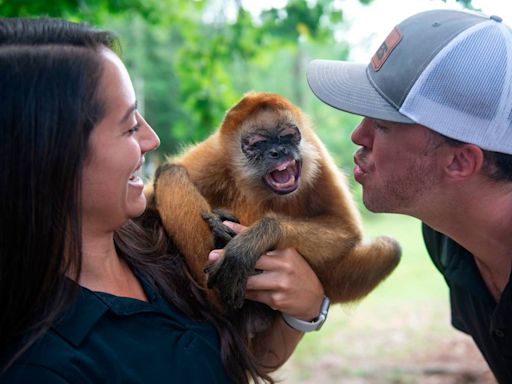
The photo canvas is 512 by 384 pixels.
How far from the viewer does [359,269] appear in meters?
3.95

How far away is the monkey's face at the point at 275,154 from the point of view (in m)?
4.16

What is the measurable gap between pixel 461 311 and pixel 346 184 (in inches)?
48.0

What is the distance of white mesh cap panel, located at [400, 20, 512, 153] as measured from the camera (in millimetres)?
2918

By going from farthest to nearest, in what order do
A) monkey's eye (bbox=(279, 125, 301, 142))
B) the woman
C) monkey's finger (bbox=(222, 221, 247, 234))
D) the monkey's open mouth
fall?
monkey's eye (bbox=(279, 125, 301, 142))
the monkey's open mouth
monkey's finger (bbox=(222, 221, 247, 234))
the woman

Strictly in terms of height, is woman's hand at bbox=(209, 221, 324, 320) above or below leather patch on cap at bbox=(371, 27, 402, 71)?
below

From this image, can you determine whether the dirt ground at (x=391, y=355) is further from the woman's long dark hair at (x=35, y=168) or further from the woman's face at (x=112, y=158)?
the woman's long dark hair at (x=35, y=168)

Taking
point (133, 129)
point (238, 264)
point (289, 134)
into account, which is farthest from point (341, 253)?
point (133, 129)

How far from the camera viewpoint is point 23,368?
209 cm

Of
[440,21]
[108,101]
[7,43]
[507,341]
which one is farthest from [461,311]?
[7,43]

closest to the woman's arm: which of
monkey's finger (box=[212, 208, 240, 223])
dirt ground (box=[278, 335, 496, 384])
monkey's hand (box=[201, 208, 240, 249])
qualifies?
monkey's hand (box=[201, 208, 240, 249])

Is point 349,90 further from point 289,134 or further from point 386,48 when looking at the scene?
point 289,134

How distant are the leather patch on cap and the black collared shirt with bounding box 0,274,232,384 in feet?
5.62

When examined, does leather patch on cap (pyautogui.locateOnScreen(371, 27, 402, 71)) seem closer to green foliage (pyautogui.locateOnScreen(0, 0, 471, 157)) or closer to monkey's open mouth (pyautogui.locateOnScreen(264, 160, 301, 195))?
monkey's open mouth (pyautogui.locateOnScreen(264, 160, 301, 195))

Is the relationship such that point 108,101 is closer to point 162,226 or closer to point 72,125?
point 72,125
